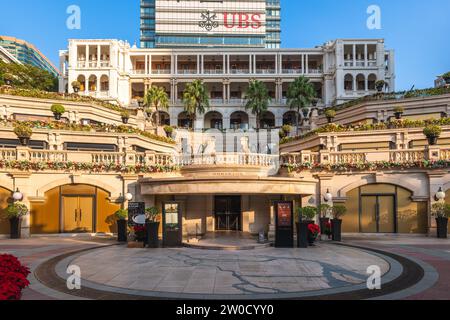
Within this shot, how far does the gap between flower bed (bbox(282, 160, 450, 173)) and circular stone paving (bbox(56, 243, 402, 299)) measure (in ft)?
24.7

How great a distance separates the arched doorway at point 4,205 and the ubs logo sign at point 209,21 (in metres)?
90.9

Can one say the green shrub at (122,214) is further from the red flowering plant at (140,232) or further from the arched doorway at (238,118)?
the arched doorway at (238,118)

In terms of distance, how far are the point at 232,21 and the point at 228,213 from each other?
92007mm

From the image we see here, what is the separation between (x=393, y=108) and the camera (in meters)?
39.5

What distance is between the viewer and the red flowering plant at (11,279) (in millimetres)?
7191

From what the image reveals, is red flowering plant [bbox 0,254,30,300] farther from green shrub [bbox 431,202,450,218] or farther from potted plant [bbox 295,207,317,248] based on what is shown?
green shrub [bbox 431,202,450,218]

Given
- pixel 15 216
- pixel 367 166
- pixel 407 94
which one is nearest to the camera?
pixel 15 216

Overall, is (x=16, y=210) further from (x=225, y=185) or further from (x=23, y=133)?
(x=225, y=185)

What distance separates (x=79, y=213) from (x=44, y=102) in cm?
2112

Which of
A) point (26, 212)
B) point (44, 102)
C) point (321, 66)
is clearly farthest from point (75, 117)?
point (321, 66)

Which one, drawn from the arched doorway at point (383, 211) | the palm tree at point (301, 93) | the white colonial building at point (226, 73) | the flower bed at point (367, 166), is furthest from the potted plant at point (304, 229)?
the white colonial building at point (226, 73)

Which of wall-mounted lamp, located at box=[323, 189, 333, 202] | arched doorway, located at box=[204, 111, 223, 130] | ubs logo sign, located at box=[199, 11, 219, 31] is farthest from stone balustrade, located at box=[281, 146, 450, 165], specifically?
ubs logo sign, located at box=[199, 11, 219, 31]

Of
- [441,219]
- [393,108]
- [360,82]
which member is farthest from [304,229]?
[360,82]
